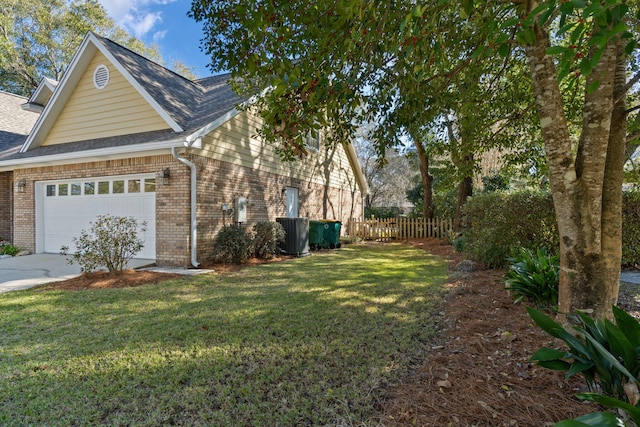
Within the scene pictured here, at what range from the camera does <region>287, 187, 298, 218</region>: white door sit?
12.8 meters

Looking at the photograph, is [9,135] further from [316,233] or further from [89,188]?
[316,233]

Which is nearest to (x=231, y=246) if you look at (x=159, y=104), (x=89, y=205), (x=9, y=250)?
(x=159, y=104)

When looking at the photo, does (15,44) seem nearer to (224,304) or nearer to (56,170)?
(56,170)

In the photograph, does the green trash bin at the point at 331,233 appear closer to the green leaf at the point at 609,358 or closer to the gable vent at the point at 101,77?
the gable vent at the point at 101,77

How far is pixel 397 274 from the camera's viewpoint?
7.23m

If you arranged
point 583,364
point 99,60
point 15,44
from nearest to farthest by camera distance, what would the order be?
point 583,364, point 99,60, point 15,44

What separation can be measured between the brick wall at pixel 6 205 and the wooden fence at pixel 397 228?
13577 mm

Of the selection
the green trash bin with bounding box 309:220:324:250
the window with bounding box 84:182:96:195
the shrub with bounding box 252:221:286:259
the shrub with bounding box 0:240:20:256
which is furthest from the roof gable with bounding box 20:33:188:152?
the green trash bin with bounding box 309:220:324:250

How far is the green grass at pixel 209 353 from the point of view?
238 cm

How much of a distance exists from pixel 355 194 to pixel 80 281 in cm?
1397

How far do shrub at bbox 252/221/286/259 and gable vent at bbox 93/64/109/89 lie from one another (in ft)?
19.5

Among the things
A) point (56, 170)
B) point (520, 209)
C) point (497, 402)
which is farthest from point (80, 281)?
point (520, 209)

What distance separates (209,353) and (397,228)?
14063mm

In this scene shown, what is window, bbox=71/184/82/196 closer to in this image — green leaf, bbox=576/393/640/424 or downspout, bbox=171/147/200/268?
downspout, bbox=171/147/200/268
